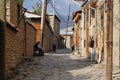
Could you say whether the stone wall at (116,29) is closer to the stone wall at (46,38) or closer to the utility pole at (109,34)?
the utility pole at (109,34)

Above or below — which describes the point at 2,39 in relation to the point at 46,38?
below

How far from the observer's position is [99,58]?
20312mm

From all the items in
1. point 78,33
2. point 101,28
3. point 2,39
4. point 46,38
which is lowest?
point 2,39

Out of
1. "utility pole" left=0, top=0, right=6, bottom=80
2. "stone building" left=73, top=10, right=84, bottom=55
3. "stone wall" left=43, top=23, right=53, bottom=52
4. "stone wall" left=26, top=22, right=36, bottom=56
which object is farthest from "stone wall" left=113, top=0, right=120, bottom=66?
"stone wall" left=43, top=23, right=53, bottom=52

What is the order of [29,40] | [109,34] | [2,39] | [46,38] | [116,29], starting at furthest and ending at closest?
[46,38]
[29,40]
[116,29]
[2,39]
[109,34]

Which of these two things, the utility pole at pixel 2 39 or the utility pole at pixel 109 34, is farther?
the utility pole at pixel 2 39

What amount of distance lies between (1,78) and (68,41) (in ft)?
205

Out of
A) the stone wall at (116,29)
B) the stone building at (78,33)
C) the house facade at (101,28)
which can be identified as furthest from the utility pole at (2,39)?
the stone building at (78,33)

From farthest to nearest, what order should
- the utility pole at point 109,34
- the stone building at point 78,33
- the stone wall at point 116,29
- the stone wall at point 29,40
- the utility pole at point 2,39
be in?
the stone building at point 78,33, the stone wall at point 29,40, the stone wall at point 116,29, the utility pole at point 2,39, the utility pole at point 109,34

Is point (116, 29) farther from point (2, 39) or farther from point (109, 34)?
point (109, 34)

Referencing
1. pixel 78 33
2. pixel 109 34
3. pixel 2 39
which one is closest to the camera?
pixel 109 34

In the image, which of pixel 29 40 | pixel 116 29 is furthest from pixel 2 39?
pixel 29 40

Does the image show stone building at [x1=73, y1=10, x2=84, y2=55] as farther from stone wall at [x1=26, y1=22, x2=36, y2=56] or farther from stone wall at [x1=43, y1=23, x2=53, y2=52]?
stone wall at [x1=26, y1=22, x2=36, y2=56]

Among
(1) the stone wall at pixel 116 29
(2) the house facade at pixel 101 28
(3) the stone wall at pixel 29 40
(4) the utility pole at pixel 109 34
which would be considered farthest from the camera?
(3) the stone wall at pixel 29 40
